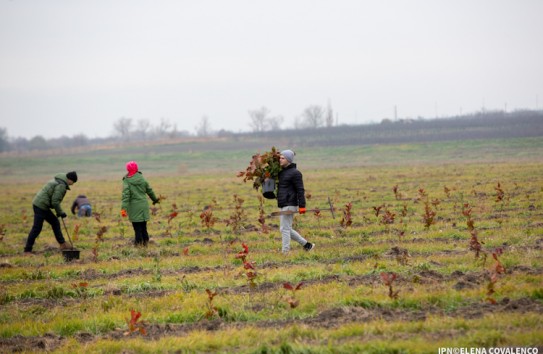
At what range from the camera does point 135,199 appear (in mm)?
14867

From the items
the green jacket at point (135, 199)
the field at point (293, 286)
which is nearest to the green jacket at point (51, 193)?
the field at point (293, 286)

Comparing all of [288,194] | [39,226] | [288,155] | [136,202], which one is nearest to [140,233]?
[136,202]

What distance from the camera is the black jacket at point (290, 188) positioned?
12617 millimetres

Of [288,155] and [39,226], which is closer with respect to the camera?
[288,155]

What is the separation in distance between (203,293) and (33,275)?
13.7 ft

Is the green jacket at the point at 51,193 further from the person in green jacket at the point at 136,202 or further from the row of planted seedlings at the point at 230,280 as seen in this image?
the row of planted seedlings at the point at 230,280

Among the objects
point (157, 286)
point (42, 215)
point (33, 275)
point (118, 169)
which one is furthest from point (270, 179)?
point (118, 169)

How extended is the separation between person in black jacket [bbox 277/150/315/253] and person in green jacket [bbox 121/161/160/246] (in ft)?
12.1

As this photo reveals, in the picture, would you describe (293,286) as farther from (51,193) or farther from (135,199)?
(51,193)

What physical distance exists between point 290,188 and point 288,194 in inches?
5.6

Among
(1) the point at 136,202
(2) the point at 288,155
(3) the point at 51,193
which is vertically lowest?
(1) the point at 136,202

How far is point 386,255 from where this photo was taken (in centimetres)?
1157

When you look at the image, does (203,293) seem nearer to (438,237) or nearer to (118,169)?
(438,237)

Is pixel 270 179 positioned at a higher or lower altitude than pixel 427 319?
higher
